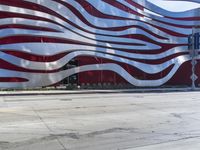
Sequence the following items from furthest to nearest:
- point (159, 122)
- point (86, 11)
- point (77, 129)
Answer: point (86, 11) → point (159, 122) → point (77, 129)

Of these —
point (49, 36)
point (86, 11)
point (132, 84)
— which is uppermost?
point (86, 11)

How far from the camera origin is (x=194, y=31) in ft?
155

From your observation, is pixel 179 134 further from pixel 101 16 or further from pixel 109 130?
pixel 101 16

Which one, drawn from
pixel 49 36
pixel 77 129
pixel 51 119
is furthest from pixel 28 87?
pixel 77 129

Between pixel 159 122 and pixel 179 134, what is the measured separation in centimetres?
237

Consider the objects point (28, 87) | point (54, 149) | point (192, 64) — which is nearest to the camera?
point (54, 149)

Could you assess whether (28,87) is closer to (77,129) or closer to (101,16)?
(101,16)

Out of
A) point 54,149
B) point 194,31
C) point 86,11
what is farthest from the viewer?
point 194,31

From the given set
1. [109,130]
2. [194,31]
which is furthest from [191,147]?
[194,31]

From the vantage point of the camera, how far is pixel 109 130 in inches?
437

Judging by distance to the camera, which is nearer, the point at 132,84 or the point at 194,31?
the point at 132,84

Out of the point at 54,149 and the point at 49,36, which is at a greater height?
the point at 49,36

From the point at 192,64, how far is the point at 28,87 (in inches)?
771

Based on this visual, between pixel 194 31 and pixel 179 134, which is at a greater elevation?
pixel 194 31
